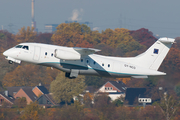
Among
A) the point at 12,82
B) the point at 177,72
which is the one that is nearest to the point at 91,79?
the point at 12,82

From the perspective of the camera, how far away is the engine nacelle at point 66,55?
85.9 feet

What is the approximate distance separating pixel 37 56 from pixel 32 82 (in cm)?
6670

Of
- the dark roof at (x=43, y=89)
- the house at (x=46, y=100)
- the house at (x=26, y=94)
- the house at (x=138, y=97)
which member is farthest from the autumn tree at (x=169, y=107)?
the house at (x=26, y=94)

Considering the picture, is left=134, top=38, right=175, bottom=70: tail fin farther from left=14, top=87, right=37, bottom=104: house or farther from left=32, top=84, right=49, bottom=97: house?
left=32, top=84, right=49, bottom=97: house

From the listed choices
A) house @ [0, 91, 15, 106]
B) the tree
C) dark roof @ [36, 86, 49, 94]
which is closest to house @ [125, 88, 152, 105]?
the tree

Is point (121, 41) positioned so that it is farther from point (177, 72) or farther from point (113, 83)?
point (177, 72)

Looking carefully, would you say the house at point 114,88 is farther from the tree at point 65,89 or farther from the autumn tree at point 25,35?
the autumn tree at point 25,35

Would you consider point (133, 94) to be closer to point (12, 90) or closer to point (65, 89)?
point (65, 89)

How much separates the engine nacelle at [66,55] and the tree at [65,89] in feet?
167

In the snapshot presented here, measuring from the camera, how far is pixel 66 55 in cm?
2642

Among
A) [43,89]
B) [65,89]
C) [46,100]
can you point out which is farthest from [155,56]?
[43,89]

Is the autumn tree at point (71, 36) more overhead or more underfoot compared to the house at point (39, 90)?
more overhead

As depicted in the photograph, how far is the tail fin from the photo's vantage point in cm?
2848

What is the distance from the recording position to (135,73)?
2845cm
